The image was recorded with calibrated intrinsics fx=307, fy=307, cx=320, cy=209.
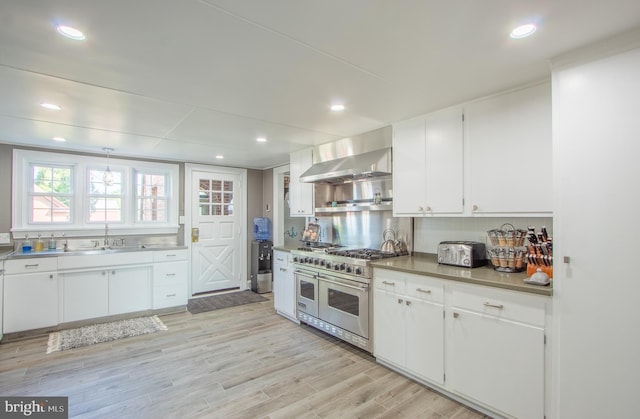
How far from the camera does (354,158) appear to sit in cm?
363

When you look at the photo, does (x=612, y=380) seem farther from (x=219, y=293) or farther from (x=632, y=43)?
(x=219, y=293)

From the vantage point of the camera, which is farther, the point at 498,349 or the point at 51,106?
the point at 51,106

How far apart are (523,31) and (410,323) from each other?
216 centimetres

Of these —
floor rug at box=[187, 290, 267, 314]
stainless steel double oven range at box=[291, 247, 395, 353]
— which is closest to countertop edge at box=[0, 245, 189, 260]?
floor rug at box=[187, 290, 267, 314]

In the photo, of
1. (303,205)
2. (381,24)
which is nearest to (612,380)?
(381,24)

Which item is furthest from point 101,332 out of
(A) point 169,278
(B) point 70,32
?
(B) point 70,32

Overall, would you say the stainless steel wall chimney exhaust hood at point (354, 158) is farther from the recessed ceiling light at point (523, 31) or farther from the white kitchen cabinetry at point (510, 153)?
the recessed ceiling light at point (523, 31)

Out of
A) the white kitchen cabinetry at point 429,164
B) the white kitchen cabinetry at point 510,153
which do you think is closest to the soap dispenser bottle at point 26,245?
the white kitchen cabinetry at point 429,164

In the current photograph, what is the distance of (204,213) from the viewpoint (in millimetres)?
5555

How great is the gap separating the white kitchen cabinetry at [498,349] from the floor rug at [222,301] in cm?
356

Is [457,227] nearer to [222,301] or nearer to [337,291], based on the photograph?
[337,291]

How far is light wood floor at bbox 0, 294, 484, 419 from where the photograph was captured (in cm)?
225

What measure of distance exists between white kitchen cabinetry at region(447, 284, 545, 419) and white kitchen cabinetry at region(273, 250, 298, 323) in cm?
222

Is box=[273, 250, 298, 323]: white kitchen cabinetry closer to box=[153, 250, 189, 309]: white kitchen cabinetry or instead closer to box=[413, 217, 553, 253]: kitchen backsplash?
box=[153, 250, 189, 309]: white kitchen cabinetry
